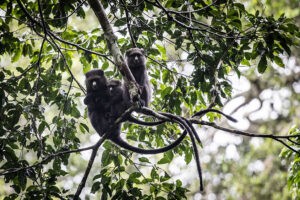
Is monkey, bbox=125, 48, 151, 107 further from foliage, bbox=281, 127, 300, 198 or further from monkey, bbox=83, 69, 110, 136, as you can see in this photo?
foliage, bbox=281, 127, 300, 198

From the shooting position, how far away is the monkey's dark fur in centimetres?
530

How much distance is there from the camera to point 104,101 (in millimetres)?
5527

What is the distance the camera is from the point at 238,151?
1251 cm

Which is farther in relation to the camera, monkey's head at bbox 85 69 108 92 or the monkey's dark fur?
monkey's head at bbox 85 69 108 92

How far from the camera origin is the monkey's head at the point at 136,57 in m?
5.16

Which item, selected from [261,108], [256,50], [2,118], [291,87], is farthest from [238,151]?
[2,118]

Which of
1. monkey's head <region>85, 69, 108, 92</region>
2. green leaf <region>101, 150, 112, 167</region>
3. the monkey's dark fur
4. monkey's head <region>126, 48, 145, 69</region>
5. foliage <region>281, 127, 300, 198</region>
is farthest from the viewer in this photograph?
monkey's head <region>85, 69, 108, 92</region>

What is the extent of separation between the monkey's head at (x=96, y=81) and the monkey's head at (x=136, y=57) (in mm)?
659

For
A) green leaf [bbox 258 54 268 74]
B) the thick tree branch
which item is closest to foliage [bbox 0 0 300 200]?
green leaf [bbox 258 54 268 74]

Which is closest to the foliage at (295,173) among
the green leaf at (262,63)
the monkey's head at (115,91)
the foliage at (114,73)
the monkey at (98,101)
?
the foliage at (114,73)

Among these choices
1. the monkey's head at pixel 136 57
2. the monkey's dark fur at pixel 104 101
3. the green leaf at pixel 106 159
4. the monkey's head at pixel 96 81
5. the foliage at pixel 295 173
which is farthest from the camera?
the monkey's head at pixel 96 81

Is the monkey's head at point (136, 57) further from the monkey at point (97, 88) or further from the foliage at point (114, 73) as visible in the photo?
the monkey at point (97, 88)

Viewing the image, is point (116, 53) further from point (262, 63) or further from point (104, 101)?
point (262, 63)

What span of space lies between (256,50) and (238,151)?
30.4ft
